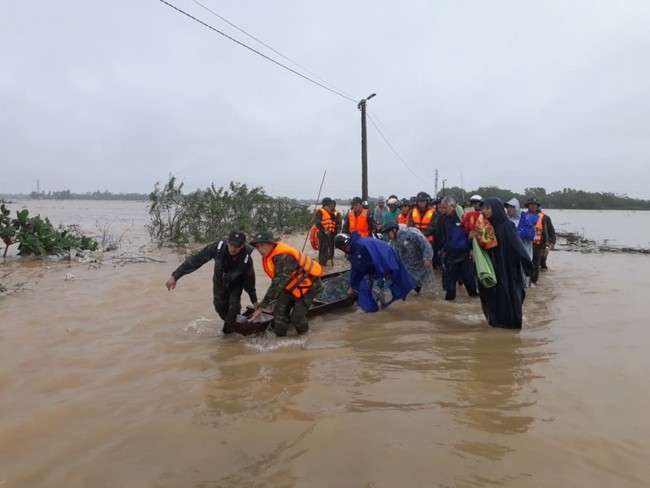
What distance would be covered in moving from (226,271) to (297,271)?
88 cm

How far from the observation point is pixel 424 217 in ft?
28.4

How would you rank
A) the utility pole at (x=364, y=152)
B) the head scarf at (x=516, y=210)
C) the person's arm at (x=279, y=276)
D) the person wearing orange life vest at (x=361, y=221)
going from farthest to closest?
the utility pole at (x=364, y=152) < the person wearing orange life vest at (x=361, y=221) < the head scarf at (x=516, y=210) < the person's arm at (x=279, y=276)

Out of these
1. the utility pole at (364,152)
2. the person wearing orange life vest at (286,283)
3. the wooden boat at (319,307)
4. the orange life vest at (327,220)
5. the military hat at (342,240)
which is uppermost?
the utility pole at (364,152)

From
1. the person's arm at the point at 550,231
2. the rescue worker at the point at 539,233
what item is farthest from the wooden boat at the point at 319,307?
the person's arm at the point at 550,231

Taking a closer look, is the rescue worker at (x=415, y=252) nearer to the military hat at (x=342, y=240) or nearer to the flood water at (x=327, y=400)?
the flood water at (x=327, y=400)

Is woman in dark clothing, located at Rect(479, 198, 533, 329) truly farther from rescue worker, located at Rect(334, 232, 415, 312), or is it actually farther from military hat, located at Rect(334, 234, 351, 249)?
military hat, located at Rect(334, 234, 351, 249)

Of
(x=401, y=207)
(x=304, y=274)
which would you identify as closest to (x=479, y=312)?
(x=304, y=274)

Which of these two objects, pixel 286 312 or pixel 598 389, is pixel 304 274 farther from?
pixel 598 389

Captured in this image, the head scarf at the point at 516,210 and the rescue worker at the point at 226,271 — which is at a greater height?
the head scarf at the point at 516,210

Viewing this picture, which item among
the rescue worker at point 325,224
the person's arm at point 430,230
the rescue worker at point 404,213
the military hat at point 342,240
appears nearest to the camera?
the military hat at point 342,240

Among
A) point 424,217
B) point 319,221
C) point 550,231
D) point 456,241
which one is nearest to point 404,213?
point 319,221

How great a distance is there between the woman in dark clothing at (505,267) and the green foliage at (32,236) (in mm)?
9796

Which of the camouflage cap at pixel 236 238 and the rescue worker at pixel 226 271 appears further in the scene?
the rescue worker at pixel 226 271

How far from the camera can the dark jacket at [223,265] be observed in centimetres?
539
